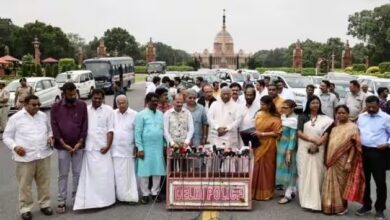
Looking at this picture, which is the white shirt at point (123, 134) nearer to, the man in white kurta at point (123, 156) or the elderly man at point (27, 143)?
the man in white kurta at point (123, 156)

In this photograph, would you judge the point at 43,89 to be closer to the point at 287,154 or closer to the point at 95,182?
the point at 95,182

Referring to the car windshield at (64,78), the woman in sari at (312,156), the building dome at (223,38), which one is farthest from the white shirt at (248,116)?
the building dome at (223,38)

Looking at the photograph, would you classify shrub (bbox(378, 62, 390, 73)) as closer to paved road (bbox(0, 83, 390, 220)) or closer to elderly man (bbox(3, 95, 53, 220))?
paved road (bbox(0, 83, 390, 220))

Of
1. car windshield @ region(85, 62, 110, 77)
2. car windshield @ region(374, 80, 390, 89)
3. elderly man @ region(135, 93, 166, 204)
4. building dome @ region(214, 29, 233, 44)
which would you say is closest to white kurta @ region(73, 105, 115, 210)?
elderly man @ region(135, 93, 166, 204)

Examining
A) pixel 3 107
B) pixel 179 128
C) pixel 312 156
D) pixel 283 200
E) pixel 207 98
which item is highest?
pixel 207 98

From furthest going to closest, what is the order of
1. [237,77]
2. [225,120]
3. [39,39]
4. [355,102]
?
[39,39], [237,77], [355,102], [225,120]

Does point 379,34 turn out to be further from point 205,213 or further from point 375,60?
point 205,213

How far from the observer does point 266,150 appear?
311 inches

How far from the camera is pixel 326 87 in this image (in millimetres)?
12109

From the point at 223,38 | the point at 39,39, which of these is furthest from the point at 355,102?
the point at 223,38

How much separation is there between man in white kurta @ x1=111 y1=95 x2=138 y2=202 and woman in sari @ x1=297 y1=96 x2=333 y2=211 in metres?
2.45

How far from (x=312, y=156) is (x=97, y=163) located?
3073 millimetres

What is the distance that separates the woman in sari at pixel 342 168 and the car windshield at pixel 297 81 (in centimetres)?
1445

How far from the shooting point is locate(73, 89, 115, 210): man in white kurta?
24.4 ft
